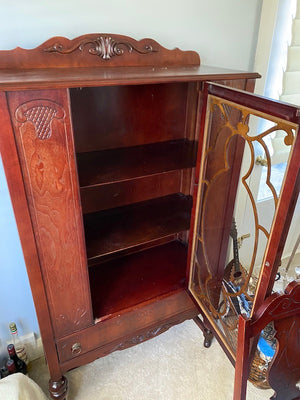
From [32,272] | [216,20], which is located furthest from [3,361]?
[216,20]

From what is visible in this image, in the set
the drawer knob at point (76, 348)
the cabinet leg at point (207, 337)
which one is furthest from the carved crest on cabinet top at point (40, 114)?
the cabinet leg at point (207, 337)

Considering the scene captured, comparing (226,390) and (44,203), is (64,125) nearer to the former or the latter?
(44,203)

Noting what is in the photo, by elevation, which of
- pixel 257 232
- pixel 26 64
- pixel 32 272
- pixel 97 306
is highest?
pixel 26 64

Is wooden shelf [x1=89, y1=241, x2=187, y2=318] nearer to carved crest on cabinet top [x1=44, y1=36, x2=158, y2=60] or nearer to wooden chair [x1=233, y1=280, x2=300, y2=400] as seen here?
wooden chair [x1=233, y1=280, x2=300, y2=400]

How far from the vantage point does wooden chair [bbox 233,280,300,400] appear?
0.78m

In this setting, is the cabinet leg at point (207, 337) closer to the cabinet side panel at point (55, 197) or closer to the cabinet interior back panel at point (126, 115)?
the cabinet side panel at point (55, 197)

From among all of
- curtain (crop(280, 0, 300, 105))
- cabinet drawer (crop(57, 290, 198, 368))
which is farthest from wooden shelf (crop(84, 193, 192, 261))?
curtain (crop(280, 0, 300, 105))

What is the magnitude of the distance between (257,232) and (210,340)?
1.00 meters

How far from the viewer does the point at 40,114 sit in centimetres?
80

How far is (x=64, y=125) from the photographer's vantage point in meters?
0.84

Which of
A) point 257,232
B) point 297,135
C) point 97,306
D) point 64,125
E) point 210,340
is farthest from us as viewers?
point 210,340

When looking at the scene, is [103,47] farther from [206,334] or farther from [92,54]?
[206,334]

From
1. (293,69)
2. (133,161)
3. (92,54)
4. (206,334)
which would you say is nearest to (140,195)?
(133,161)

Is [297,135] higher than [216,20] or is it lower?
lower
